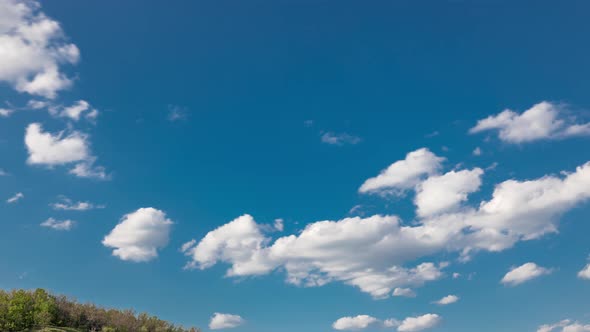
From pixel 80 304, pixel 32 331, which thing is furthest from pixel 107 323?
pixel 32 331

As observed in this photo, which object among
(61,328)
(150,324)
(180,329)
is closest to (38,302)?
(61,328)

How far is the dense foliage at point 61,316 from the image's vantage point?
85.5ft

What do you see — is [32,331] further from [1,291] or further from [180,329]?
[180,329]

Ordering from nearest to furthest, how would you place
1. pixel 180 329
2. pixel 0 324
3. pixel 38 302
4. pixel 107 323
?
1. pixel 0 324
2. pixel 38 302
3. pixel 107 323
4. pixel 180 329

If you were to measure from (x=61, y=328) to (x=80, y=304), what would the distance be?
11.9 feet

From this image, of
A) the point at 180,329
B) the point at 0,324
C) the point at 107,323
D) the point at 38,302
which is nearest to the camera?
the point at 0,324

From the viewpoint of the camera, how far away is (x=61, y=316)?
28.5 m

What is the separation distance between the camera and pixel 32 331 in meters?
25.6

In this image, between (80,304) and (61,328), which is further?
(80,304)

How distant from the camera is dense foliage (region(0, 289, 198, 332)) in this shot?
2605cm

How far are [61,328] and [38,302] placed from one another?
2238 millimetres

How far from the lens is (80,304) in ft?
99.1

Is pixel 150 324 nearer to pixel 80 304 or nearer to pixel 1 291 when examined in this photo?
pixel 80 304

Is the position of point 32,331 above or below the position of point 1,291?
below
